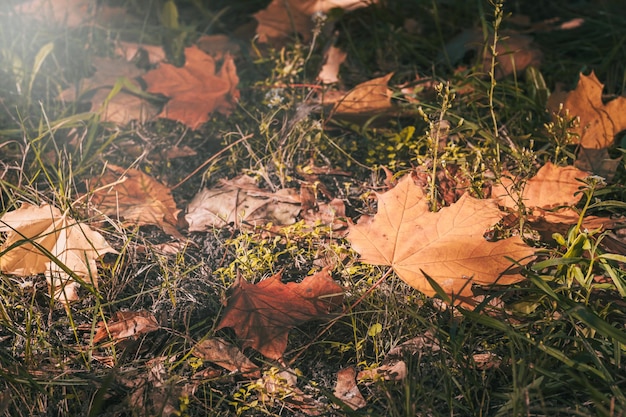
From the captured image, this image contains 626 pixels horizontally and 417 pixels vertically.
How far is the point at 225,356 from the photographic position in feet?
5.43

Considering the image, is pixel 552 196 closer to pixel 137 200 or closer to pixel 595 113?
pixel 595 113

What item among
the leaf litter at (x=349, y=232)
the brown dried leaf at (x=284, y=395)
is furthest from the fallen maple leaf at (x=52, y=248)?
the brown dried leaf at (x=284, y=395)

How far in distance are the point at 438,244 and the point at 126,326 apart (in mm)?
811

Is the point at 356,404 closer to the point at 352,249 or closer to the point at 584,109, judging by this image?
the point at 352,249

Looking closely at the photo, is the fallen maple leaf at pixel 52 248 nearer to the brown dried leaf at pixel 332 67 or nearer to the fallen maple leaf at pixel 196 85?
the fallen maple leaf at pixel 196 85

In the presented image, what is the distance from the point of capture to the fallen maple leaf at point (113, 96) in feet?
8.37

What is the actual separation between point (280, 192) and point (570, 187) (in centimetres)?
85

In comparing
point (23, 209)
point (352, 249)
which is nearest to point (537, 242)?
point (352, 249)

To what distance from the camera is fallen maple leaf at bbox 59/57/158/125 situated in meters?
2.55

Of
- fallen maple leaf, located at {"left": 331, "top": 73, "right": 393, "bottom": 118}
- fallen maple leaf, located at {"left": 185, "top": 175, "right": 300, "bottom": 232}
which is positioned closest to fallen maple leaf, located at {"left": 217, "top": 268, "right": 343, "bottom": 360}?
fallen maple leaf, located at {"left": 185, "top": 175, "right": 300, "bottom": 232}

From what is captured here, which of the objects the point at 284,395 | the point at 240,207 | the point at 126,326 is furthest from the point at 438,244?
the point at 126,326

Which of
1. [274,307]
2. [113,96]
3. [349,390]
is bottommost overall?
[349,390]

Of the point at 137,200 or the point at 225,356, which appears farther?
the point at 137,200

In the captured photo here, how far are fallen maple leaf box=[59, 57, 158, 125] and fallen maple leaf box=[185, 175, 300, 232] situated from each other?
574 mm
